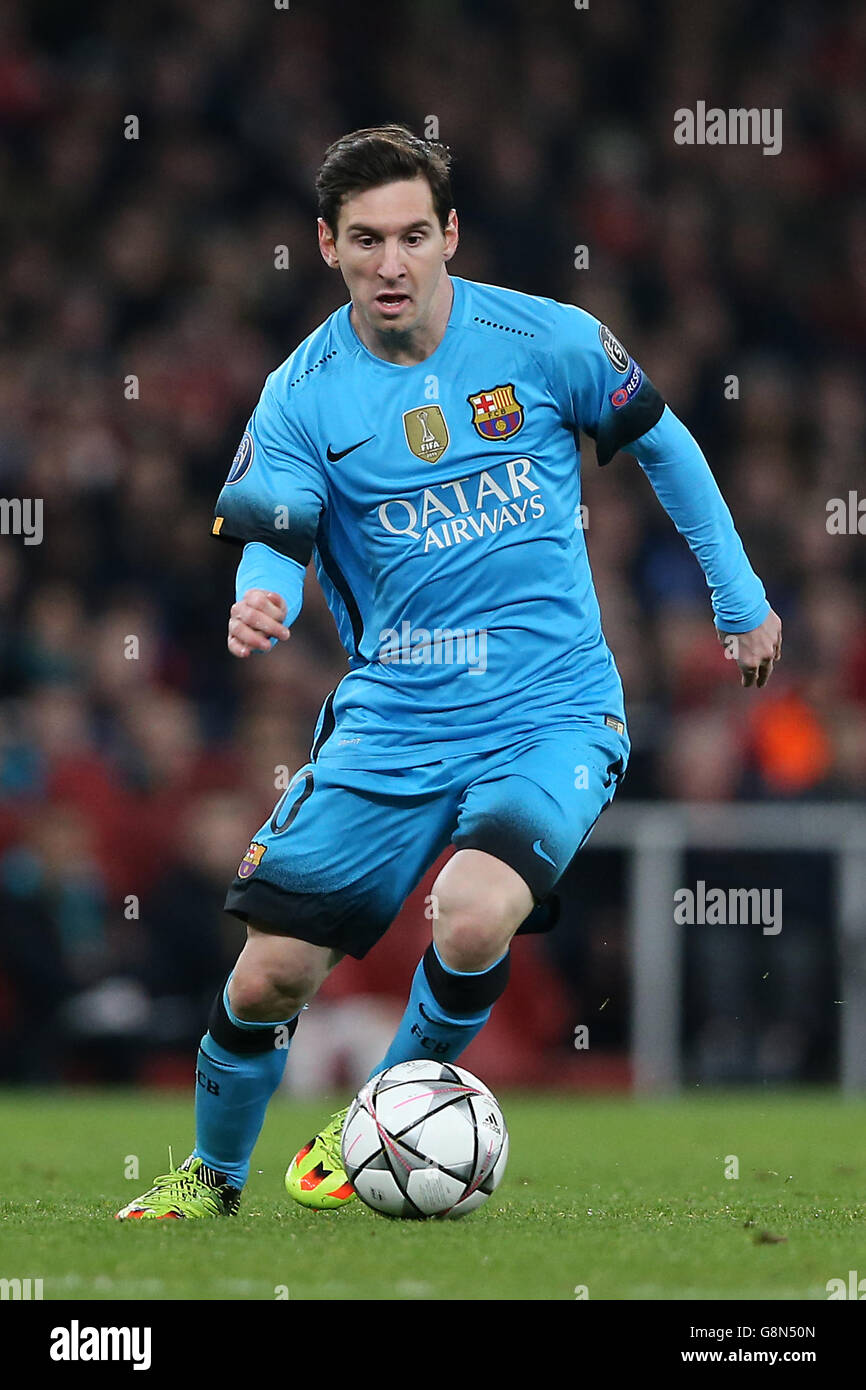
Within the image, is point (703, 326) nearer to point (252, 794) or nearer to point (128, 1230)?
point (252, 794)

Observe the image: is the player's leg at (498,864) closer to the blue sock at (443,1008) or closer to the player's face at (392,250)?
the blue sock at (443,1008)

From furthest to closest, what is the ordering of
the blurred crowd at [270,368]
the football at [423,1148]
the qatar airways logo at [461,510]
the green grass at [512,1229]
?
the blurred crowd at [270,368]
the qatar airways logo at [461,510]
the football at [423,1148]
the green grass at [512,1229]

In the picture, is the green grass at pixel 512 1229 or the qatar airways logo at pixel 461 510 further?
the qatar airways logo at pixel 461 510

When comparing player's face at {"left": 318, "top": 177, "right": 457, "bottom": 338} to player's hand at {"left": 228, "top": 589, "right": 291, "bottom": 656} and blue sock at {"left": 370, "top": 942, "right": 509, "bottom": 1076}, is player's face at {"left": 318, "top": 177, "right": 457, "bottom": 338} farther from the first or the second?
blue sock at {"left": 370, "top": 942, "right": 509, "bottom": 1076}

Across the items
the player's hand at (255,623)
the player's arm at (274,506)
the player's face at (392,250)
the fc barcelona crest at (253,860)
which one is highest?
the player's face at (392,250)

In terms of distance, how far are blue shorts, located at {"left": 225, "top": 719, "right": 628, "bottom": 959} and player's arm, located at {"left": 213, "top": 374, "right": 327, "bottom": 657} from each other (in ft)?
1.40

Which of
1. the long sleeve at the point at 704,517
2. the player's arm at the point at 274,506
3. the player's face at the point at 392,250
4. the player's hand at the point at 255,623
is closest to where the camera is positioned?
the player's hand at the point at 255,623

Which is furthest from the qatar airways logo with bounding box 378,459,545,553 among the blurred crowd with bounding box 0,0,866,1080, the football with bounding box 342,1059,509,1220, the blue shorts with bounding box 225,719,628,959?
the blurred crowd with bounding box 0,0,866,1080

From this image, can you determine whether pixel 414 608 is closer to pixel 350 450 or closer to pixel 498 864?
pixel 350 450

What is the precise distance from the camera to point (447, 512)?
5109 millimetres

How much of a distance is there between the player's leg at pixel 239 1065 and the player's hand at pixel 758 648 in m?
1.29

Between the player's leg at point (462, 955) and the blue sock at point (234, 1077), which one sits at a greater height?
the player's leg at point (462, 955)

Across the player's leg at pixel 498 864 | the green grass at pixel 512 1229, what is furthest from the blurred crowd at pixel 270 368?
the player's leg at pixel 498 864

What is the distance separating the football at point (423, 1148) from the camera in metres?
4.76
